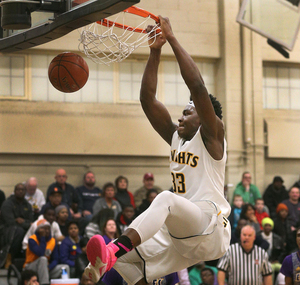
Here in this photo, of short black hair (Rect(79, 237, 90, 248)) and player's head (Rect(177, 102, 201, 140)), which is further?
short black hair (Rect(79, 237, 90, 248))

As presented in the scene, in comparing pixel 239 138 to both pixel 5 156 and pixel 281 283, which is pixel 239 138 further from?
pixel 5 156

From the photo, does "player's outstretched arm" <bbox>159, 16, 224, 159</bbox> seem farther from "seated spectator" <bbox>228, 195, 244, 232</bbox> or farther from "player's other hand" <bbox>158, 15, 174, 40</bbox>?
"seated spectator" <bbox>228, 195, 244, 232</bbox>

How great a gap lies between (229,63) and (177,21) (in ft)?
5.61

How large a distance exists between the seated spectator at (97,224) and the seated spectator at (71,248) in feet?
0.72

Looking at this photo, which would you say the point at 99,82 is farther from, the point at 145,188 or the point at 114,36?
the point at 114,36

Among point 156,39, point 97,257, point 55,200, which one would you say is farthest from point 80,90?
point 97,257

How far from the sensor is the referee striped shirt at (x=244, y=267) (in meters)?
8.91

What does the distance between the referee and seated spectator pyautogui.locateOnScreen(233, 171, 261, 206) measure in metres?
3.79

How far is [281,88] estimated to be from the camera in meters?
15.0

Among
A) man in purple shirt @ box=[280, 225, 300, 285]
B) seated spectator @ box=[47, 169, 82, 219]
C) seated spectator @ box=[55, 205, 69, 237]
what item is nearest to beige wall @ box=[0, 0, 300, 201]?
seated spectator @ box=[47, 169, 82, 219]

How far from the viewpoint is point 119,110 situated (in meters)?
13.6

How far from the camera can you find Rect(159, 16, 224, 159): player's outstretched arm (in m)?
5.05

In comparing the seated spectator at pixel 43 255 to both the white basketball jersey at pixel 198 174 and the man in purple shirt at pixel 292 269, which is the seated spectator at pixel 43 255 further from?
the white basketball jersey at pixel 198 174

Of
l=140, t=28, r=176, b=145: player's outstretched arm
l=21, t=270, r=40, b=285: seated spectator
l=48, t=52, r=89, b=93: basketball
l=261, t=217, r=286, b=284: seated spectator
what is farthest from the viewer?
l=261, t=217, r=286, b=284: seated spectator
